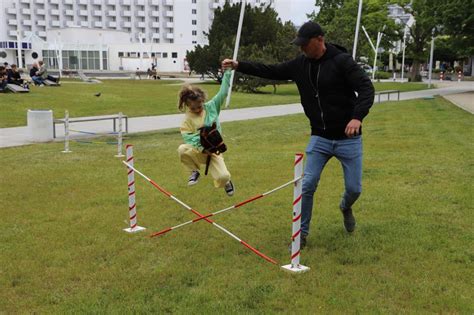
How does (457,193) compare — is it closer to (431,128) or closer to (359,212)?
(359,212)

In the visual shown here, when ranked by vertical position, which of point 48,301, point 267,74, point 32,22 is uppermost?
point 32,22

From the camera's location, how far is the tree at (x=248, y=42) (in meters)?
35.9

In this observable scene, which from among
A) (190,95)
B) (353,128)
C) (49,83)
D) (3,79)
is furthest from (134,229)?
(49,83)

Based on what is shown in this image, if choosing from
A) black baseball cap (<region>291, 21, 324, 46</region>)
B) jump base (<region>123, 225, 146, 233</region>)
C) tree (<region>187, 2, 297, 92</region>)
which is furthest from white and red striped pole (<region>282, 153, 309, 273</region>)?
tree (<region>187, 2, 297, 92</region>)

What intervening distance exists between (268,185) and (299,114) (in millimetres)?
13942

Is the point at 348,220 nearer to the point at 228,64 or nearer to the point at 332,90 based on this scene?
the point at 332,90

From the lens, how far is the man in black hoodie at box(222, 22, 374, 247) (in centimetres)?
487

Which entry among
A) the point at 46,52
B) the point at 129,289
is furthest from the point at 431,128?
the point at 46,52

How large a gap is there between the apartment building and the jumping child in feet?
297

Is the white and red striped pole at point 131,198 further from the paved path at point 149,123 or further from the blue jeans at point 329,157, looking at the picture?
the paved path at point 149,123

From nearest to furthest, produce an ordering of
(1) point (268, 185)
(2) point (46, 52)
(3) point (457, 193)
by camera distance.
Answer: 1. (3) point (457, 193)
2. (1) point (268, 185)
3. (2) point (46, 52)

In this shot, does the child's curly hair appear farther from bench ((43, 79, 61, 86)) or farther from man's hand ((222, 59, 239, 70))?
bench ((43, 79, 61, 86))

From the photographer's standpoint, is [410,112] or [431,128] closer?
[431,128]

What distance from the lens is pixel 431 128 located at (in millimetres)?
16031
